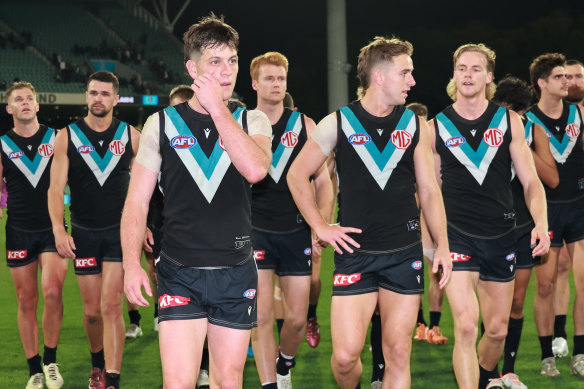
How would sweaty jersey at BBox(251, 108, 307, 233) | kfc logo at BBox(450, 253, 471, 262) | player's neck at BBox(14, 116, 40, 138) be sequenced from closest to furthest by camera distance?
kfc logo at BBox(450, 253, 471, 262)
sweaty jersey at BBox(251, 108, 307, 233)
player's neck at BBox(14, 116, 40, 138)

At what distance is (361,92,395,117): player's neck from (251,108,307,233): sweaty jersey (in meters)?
1.37

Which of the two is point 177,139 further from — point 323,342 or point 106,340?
point 323,342

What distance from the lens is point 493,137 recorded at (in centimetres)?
564

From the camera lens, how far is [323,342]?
8188 mm

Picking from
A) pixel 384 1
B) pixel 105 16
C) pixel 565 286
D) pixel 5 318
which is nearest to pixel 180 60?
pixel 105 16

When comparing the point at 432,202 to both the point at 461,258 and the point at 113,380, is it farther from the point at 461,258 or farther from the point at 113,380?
the point at 113,380

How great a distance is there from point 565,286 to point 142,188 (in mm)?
4766

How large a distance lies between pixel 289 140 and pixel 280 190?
39 cm

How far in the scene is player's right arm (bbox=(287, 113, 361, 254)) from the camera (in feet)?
16.6

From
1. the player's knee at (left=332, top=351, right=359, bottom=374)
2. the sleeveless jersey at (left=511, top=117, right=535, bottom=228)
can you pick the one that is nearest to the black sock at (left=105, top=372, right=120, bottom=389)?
the player's knee at (left=332, top=351, right=359, bottom=374)

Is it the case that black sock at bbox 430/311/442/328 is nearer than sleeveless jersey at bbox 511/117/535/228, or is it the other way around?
sleeveless jersey at bbox 511/117/535/228

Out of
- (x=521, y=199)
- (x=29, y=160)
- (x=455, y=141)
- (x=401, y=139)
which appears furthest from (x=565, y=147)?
(x=29, y=160)

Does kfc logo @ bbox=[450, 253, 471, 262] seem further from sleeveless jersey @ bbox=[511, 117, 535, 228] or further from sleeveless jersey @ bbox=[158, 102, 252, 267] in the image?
sleeveless jersey @ bbox=[158, 102, 252, 267]

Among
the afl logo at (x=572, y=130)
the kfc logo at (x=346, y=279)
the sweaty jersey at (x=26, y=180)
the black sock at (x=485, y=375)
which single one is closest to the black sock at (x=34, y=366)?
the sweaty jersey at (x=26, y=180)
